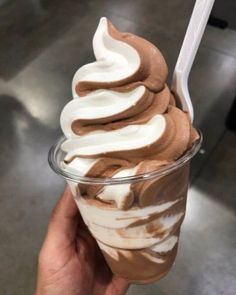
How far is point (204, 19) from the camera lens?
2.57 feet

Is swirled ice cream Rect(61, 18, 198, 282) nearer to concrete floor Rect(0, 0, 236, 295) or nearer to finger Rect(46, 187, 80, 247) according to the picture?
finger Rect(46, 187, 80, 247)

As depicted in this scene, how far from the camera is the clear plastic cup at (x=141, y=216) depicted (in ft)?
2.35

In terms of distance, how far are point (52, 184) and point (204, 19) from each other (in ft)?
3.88

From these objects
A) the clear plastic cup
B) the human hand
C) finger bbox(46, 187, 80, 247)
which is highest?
the clear plastic cup

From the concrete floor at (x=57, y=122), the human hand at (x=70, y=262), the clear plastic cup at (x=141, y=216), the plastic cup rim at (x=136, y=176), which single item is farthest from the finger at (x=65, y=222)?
the concrete floor at (x=57, y=122)

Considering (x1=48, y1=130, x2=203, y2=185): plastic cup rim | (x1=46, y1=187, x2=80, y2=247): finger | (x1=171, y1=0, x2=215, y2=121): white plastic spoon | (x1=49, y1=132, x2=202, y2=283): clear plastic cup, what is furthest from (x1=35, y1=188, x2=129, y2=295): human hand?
(x1=171, y1=0, x2=215, y2=121): white plastic spoon

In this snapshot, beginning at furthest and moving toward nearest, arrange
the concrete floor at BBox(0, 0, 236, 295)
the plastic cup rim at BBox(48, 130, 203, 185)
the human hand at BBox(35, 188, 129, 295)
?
the concrete floor at BBox(0, 0, 236, 295)
the human hand at BBox(35, 188, 129, 295)
the plastic cup rim at BBox(48, 130, 203, 185)

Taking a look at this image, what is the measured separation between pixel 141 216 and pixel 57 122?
136cm

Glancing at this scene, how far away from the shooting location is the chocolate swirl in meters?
0.71

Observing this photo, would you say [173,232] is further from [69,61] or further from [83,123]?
[69,61]

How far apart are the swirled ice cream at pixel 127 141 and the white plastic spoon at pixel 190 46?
0.03 metres

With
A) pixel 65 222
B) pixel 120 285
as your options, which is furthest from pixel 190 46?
pixel 120 285

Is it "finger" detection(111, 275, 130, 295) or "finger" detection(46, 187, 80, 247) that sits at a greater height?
"finger" detection(46, 187, 80, 247)

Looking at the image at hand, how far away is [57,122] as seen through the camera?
6.70 feet
